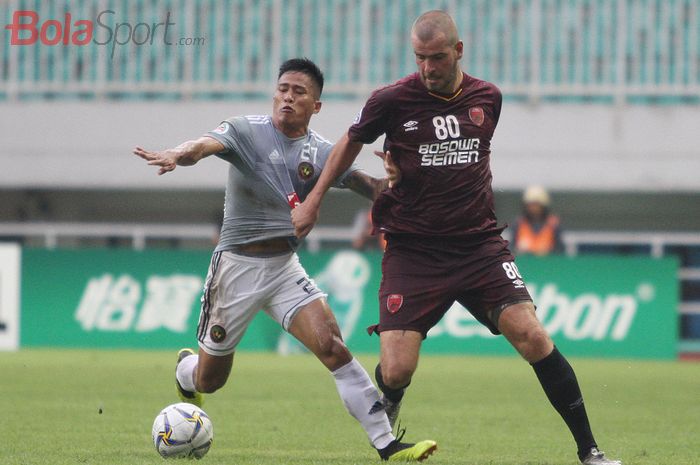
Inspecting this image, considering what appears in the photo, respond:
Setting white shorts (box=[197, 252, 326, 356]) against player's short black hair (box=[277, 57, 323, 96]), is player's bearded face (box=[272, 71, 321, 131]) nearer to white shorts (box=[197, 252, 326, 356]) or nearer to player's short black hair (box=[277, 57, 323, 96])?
player's short black hair (box=[277, 57, 323, 96])

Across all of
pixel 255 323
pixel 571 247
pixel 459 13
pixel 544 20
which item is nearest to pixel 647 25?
pixel 544 20

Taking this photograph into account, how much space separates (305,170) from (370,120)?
87cm

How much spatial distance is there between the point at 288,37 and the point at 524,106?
13.4 feet

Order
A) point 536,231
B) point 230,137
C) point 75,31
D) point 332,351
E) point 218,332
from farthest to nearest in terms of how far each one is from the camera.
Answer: point 75,31 → point 536,231 → point 218,332 → point 230,137 → point 332,351

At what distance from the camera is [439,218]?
693 cm

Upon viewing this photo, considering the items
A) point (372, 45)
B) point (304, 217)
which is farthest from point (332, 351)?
point (372, 45)

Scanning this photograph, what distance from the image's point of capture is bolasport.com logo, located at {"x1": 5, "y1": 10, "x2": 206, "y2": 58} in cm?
2159

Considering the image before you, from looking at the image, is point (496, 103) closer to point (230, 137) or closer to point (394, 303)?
point (394, 303)

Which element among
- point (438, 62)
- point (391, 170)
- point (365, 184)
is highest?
point (438, 62)

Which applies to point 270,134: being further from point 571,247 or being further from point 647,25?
point 647,25

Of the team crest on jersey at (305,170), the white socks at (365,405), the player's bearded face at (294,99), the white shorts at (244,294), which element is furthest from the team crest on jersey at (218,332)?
→ the player's bearded face at (294,99)

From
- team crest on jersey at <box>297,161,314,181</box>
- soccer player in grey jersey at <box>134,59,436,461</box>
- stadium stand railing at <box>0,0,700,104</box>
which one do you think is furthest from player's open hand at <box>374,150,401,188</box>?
stadium stand railing at <box>0,0,700,104</box>

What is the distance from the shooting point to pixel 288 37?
22516 mm

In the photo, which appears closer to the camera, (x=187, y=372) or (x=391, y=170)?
(x=391, y=170)
